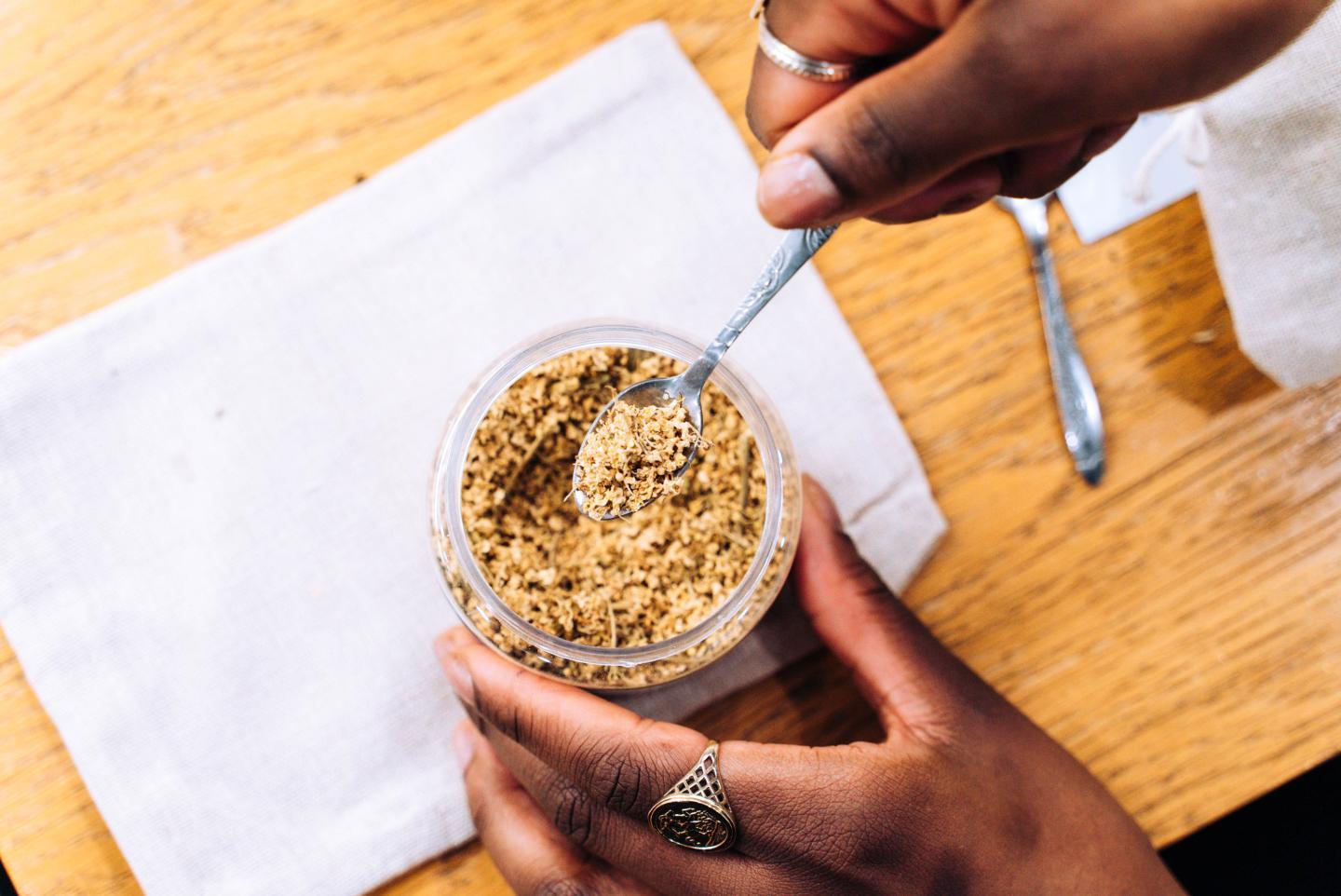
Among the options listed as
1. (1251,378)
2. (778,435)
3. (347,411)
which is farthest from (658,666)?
(1251,378)

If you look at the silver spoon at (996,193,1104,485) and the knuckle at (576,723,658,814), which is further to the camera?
the silver spoon at (996,193,1104,485)

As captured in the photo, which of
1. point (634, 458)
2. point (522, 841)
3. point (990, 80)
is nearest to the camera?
point (990, 80)

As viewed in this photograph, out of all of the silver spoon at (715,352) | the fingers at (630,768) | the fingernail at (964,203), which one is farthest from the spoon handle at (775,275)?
the fingers at (630,768)

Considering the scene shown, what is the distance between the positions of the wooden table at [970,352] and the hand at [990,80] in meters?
0.26

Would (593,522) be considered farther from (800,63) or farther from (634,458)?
(800,63)

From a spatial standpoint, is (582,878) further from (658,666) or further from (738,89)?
(738,89)

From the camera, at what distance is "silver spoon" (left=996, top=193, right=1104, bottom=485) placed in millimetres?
716

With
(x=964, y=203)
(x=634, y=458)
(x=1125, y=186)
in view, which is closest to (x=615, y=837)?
(x=634, y=458)

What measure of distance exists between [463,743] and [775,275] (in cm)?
42

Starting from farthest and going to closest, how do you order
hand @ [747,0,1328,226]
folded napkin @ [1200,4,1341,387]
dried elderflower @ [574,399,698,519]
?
folded napkin @ [1200,4,1341,387], dried elderflower @ [574,399,698,519], hand @ [747,0,1328,226]

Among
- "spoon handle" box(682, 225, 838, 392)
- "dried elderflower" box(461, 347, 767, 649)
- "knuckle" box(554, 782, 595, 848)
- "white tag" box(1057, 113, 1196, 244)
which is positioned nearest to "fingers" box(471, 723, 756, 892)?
"knuckle" box(554, 782, 595, 848)

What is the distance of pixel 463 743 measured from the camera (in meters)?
0.68

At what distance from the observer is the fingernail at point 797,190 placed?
0.46m

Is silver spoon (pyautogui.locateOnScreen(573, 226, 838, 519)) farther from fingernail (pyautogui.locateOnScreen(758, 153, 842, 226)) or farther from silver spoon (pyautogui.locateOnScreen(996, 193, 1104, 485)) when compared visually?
silver spoon (pyautogui.locateOnScreen(996, 193, 1104, 485))
